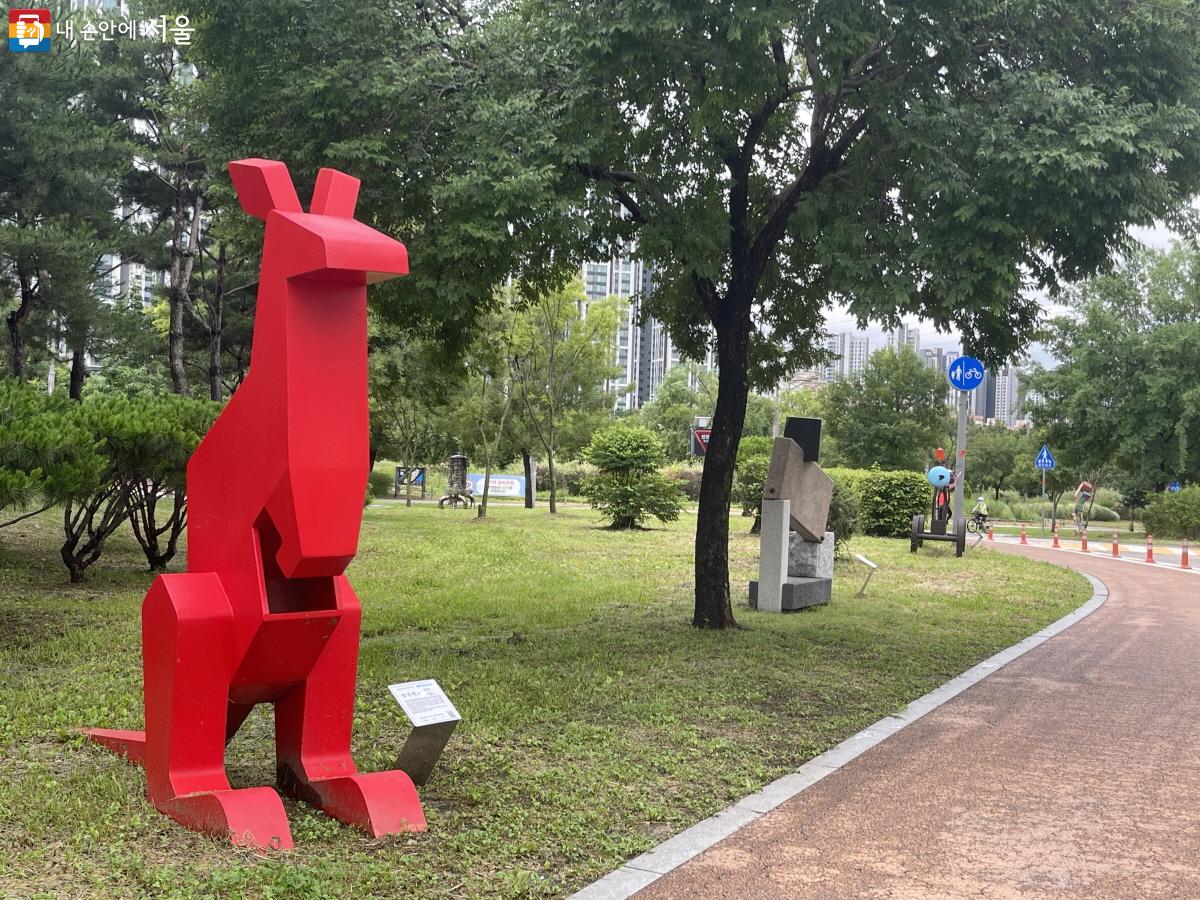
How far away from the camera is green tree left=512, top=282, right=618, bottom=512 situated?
31.6 metres

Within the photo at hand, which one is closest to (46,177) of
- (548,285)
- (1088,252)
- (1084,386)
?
(548,285)

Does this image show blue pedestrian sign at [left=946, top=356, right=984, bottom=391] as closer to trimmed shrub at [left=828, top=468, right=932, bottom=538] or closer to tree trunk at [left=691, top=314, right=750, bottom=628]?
trimmed shrub at [left=828, top=468, right=932, bottom=538]

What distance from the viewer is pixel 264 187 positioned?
4676mm

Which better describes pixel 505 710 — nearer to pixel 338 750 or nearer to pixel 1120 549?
pixel 338 750

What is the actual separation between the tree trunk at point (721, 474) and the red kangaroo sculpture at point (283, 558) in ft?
20.4

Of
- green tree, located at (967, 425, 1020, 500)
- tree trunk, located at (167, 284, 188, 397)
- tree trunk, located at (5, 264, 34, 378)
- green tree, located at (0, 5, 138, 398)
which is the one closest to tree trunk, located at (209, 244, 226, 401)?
tree trunk, located at (167, 284, 188, 397)

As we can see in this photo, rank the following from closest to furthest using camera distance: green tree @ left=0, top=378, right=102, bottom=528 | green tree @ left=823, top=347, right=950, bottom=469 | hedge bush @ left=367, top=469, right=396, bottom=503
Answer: green tree @ left=0, top=378, right=102, bottom=528
hedge bush @ left=367, top=469, right=396, bottom=503
green tree @ left=823, top=347, right=950, bottom=469

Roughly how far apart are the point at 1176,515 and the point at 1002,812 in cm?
3208

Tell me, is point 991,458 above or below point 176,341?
below

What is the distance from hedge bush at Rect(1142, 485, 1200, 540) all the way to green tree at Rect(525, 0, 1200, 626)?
1028 inches

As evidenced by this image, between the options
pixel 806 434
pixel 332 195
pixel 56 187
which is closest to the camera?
pixel 332 195

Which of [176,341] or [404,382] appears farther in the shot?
[404,382]

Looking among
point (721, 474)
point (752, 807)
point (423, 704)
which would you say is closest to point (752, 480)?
point (721, 474)

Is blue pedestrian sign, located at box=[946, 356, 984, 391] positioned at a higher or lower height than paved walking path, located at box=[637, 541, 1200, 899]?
higher
